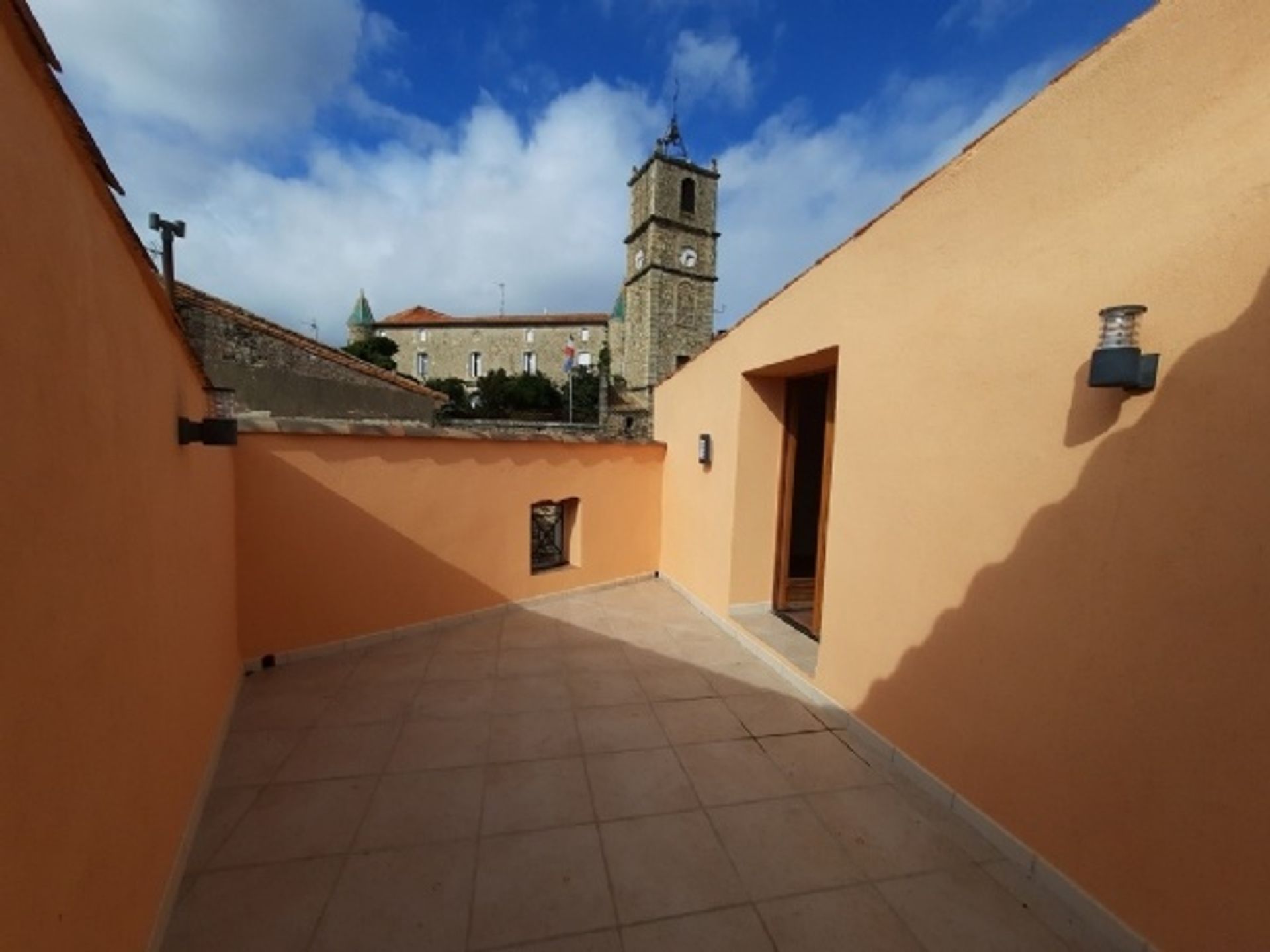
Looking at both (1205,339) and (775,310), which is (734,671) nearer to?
(775,310)

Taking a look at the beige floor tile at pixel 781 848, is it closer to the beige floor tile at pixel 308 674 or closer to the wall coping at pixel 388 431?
the beige floor tile at pixel 308 674

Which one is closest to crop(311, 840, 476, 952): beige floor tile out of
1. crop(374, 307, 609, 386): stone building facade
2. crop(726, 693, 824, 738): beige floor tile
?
crop(726, 693, 824, 738): beige floor tile

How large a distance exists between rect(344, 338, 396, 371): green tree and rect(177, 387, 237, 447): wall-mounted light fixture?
32.9m

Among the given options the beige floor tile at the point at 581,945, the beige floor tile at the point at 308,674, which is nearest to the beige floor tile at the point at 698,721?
the beige floor tile at the point at 581,945

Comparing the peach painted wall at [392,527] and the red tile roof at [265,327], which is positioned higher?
the red tile roof at [265,327]

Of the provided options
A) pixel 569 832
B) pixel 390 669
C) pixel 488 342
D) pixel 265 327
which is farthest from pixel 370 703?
pixel 488 342

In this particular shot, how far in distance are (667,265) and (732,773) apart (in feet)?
97.2

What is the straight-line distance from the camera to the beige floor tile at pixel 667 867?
224cm

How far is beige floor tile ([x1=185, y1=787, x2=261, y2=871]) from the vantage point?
244 cm

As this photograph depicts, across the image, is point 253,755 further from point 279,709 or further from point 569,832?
point 569,832

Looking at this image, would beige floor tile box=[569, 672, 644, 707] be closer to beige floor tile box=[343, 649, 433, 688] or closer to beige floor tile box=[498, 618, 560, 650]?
beige floor tile box=[498, 618, 560, 650]

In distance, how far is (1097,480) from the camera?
214 cm

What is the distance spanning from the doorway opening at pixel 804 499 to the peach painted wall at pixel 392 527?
2.37 m

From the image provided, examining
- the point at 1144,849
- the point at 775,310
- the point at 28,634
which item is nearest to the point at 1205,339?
the point at 1144,849
